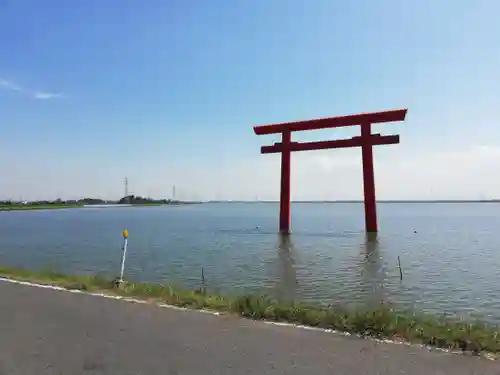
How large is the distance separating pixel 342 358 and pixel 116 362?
2.06 m

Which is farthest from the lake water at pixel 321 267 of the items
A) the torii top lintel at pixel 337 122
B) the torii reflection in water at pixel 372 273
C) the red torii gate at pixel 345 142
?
the torii top lintel at pixel 337 122

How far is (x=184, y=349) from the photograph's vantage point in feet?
14.6

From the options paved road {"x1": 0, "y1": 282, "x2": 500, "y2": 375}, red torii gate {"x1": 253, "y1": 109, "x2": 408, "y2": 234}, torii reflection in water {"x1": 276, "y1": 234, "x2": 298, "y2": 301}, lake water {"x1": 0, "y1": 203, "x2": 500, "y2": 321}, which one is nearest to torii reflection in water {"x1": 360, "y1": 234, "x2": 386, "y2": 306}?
lake water {"x1": 0, "y1": 203, "x2": 500, "y2": 321}

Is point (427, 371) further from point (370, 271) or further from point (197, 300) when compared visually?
point (370, 271)

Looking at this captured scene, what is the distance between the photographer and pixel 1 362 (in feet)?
13.3

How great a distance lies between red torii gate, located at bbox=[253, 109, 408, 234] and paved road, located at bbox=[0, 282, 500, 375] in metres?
20.8

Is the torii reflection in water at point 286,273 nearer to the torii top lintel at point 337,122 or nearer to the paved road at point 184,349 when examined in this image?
the paved road at point 184,349

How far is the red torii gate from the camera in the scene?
24547 millimetres

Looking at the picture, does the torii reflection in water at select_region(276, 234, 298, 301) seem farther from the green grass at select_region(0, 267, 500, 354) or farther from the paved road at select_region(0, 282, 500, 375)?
the paved road at select_region(0, 282, 500, 375)

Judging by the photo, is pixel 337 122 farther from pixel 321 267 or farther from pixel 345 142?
pixel 321 267

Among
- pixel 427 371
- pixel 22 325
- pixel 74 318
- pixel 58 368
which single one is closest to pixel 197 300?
pixel 74 318

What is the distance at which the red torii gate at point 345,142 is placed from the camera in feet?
80.5

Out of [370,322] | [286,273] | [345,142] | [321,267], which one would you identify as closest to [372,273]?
[321,267]

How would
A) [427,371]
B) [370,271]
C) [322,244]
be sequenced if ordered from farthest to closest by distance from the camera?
[322,244] → [370,271] → [427,371]
